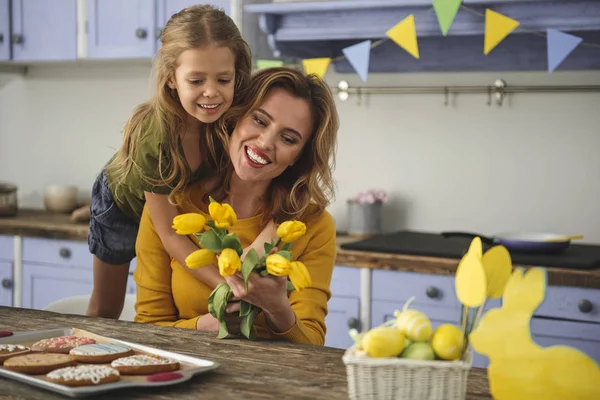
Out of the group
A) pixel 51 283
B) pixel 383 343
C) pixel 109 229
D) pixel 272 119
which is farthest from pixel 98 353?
pixel 51 283

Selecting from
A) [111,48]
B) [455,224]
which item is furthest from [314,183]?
[111,48]

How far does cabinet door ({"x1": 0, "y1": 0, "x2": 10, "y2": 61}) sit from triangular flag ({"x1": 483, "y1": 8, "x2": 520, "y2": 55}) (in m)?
2.28

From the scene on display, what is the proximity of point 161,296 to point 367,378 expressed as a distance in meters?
1.00

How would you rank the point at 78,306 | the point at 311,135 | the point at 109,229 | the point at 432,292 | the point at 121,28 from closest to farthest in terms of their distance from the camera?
1. the point at 311,135
2. the point at 78,306
3. the point at 109,229
4. the point at 432,292
5. the point at 121,28

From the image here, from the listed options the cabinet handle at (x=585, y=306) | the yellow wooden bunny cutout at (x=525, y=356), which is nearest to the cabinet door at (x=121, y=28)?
the cabinet handle at (x=585, y=306)

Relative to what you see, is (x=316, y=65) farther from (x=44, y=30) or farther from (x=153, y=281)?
(x=153, y=281)

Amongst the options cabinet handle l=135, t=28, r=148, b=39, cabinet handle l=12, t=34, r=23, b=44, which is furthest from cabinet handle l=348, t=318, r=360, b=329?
cabinet handle l=12, t=34, r=23, b=44

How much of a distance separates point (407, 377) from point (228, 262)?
43 centimetres

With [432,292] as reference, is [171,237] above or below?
above

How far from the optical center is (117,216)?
2.46m

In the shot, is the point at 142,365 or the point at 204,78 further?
the point at 204,78

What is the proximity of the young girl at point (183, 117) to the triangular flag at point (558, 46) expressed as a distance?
1.32 meters

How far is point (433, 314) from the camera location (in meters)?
2.93

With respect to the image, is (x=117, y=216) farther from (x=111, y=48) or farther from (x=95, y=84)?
(x=95, y=84)
